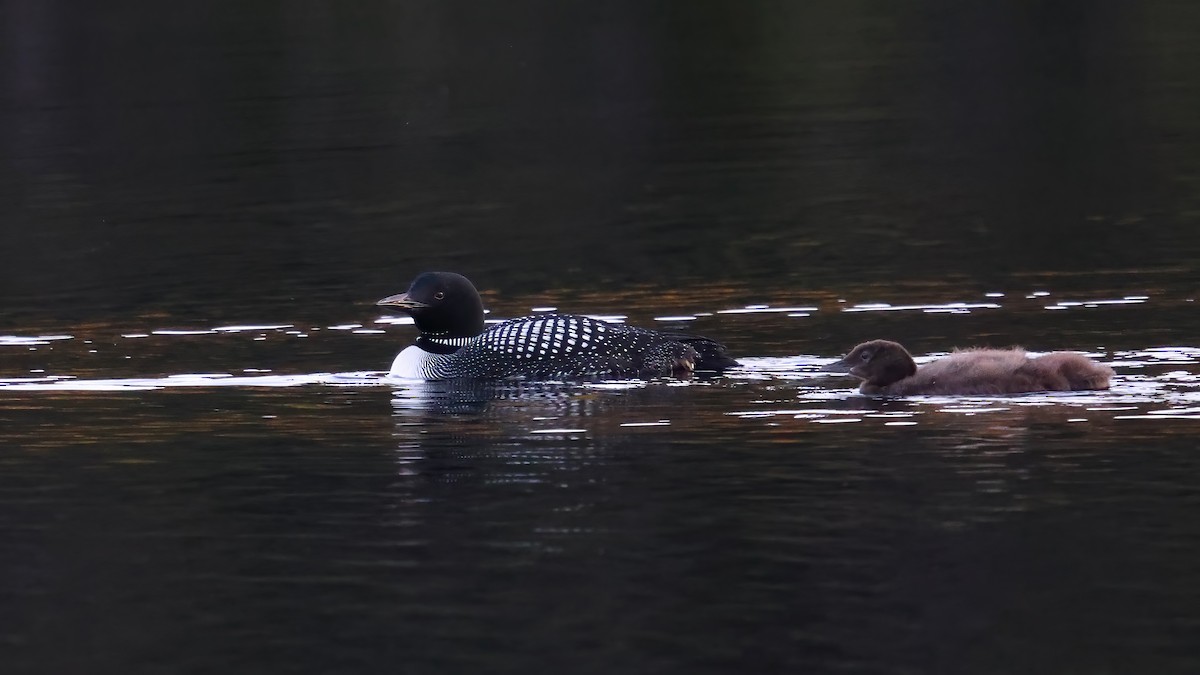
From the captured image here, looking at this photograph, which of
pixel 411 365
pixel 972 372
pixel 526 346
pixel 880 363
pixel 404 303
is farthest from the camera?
pixel 404 303

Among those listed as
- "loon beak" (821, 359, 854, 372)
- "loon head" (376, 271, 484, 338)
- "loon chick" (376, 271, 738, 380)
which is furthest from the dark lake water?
"loon head" (376, 271, 484, 338)

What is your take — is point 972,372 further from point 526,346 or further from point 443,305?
point 443,305

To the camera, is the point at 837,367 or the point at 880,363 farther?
the point at 837,367

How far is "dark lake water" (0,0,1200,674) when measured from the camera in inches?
260

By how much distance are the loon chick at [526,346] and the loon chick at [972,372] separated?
3.00ft

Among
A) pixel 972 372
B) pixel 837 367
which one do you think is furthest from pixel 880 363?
pixel 972 372

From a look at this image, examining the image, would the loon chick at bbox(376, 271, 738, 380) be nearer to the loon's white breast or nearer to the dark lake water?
the loon's white breast

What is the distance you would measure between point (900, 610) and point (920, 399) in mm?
3545

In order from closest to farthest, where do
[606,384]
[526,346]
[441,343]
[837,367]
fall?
[837,367]
[606,384]
[526,346]
[441,343]

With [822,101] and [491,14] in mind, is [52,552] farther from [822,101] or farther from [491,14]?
[491,14]

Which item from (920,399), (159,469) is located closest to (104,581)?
(159,469)

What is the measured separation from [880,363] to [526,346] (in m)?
1.86

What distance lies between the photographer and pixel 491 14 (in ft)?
108

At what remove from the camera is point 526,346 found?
11.1 metres
